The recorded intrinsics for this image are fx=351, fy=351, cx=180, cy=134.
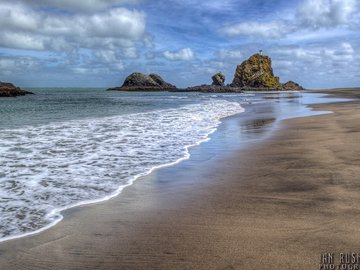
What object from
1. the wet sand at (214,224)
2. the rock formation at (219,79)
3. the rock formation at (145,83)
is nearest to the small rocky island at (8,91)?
the rock formation at (145,83)

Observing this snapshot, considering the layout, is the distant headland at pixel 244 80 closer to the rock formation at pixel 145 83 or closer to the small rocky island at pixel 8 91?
the rock formation at pixel 145 83

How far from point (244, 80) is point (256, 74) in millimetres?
5362

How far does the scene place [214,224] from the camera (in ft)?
14.4

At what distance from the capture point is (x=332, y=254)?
11.3 feet

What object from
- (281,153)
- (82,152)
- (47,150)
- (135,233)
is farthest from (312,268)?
(47,150)

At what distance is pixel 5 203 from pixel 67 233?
173cm

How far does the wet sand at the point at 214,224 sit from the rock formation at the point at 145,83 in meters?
131

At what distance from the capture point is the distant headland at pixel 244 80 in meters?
134

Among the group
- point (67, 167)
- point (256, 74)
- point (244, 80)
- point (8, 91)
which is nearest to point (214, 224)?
point (67, 167)

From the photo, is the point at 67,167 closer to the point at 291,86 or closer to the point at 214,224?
the point at 214,224

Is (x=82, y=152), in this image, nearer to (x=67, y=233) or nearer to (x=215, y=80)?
(x=67, y=233)

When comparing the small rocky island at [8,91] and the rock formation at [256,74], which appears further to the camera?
the rock formation at [256,74]

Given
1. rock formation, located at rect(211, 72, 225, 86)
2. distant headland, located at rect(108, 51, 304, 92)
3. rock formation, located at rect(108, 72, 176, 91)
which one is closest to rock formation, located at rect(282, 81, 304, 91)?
distant headland, located at rect(108, 51, 304, 92)

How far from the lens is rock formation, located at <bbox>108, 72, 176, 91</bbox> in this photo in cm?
13900
